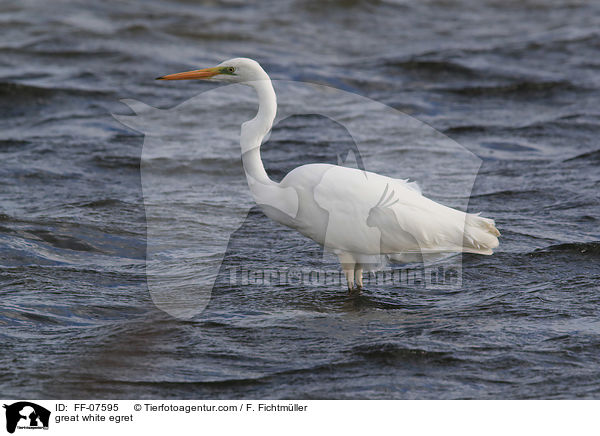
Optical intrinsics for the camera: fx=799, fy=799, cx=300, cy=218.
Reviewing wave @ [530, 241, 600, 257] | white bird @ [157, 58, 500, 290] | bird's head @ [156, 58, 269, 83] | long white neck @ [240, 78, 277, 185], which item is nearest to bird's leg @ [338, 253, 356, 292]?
white bird @ [157, 58, 500, 290]

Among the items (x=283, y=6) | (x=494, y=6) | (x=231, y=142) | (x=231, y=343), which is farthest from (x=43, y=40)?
(x=231, y=343)

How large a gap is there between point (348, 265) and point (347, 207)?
1.62 ft

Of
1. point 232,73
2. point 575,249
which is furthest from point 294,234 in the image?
point 575,249

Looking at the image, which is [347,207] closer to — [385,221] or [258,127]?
[385,221]

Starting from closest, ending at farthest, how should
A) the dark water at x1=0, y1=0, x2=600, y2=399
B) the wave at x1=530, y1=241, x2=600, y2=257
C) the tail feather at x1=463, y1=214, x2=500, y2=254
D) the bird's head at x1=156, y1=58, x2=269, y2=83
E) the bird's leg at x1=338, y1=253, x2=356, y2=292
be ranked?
the dark water at x1=0, y1=0, x2=600, y2=399, the bird's head at x1=156, y1=58, x2=269, y2=83, the tail feather at x1=463, y1=214, x2=500, y2=254, the bird's leg at x1=338, y1=253, x2=356, y2=292, the wave at x1=530, y1=241, x2=600, y2=257

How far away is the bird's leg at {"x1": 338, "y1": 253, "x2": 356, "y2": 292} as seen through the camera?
5.58m

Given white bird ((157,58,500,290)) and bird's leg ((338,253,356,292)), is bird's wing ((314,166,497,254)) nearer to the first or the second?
white bird ((157,58,500,290))

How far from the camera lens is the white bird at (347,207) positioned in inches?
209

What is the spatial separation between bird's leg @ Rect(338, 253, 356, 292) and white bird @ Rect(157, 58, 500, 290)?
0.25 feet

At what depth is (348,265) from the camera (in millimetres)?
5621

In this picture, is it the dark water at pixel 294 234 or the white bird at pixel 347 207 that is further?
the white bird at pixel 347 207

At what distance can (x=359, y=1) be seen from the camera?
A: 1622 centimetres

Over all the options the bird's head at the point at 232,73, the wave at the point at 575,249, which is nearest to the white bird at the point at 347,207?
the bird's head at the point at 232,73

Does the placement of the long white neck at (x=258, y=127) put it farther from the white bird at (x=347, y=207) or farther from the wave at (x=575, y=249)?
the wave at (x=575, y=249)
